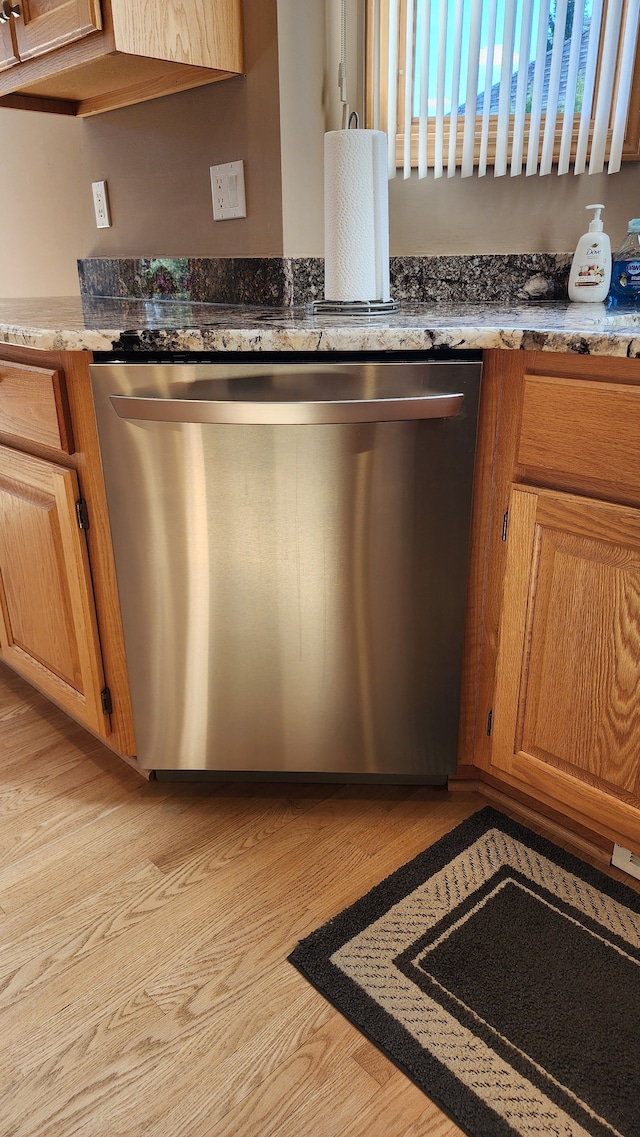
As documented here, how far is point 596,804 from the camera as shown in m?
1.20

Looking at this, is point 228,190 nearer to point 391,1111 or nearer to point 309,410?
point 309,410

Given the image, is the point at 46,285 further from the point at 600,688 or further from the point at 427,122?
the point at 600,688

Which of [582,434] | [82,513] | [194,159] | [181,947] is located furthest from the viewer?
[194,159]

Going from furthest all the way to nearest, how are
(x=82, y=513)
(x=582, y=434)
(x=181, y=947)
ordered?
1. (x=82, y=513)
2. (x=181, y=947)
3. (x=582, y=434)

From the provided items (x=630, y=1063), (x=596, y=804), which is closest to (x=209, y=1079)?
(x=630, y=1063)

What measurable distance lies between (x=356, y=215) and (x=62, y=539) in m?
0.80

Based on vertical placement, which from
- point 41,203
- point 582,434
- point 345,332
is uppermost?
point 41,203

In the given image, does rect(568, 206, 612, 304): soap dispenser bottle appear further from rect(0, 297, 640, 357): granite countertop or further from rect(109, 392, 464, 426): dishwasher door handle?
rect(109, 392, 464, 426): dishwasher door handle

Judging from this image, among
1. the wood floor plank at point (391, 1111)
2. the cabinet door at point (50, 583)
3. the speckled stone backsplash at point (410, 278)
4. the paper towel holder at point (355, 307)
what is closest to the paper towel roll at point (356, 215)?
the paper towel holder at point (355, 307)

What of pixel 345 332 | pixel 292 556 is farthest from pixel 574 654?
pixel 345 332

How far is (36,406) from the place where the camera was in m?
1.33

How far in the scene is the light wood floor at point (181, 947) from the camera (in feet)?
3.10

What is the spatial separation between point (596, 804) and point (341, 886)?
44 centimetres

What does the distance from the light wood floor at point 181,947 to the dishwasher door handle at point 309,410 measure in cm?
75
